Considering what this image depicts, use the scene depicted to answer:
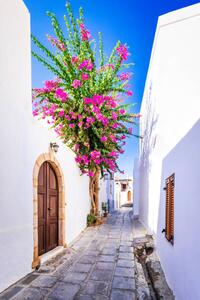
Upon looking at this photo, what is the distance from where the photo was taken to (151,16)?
6.78 meters

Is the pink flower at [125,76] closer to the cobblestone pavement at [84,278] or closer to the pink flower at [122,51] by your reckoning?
the pink flower at [122,51]

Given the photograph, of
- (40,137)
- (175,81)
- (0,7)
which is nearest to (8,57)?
(0,7)

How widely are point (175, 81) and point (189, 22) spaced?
128 centimetres

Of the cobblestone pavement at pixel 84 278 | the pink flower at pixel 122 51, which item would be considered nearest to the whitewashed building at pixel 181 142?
the cobblestone pavement at pixel 84 278

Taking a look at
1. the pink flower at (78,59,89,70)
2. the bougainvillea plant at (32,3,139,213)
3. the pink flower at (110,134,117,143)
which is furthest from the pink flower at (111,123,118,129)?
the pink flower at (78,59,89,70)

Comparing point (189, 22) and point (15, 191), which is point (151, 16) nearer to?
point (189, 22)

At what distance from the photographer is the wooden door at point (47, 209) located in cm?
496

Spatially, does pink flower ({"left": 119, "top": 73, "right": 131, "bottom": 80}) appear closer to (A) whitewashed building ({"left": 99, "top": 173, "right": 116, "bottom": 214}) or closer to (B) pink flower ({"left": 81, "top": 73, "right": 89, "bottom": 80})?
(B) pink flower ({"left": 81, "top": 73, "right": 89, "bottom": 80})

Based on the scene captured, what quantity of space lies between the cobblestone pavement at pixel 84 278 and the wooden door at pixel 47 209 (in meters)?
0.50

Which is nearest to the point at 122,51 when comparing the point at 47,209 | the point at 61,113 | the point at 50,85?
the point at 50,85

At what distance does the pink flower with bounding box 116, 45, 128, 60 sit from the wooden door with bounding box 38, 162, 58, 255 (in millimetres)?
4030

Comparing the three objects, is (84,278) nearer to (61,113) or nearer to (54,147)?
(54,147)

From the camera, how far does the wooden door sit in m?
4.96

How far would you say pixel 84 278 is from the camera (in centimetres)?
394
